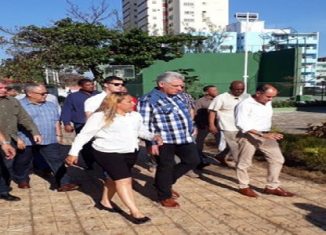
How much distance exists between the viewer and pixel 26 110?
6746 mm

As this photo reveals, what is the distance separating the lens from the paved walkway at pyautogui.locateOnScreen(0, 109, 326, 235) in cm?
509

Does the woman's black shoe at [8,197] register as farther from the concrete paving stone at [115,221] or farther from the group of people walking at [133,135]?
the concrete paving stone at [115,221]

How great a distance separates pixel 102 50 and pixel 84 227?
28.0m

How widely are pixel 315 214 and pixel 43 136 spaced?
3771 mm

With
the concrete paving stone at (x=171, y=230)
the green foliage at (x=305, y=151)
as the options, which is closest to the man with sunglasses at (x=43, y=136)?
the concrete paving stone at (x=171, y=230)

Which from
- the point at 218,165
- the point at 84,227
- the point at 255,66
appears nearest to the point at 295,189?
the point at 218,165

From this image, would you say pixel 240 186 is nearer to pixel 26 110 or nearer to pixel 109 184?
pixel 109 184

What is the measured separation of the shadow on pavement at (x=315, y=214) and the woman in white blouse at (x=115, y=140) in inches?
73.5

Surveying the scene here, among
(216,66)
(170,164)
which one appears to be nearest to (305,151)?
(170,164)

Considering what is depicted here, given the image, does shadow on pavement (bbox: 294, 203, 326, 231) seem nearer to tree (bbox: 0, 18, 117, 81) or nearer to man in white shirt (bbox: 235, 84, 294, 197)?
man in white shirt (bbox: 235, 84, 294, 197)

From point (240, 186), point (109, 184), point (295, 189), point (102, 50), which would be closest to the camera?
point (109, 184)

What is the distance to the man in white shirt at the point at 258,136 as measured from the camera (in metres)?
6.20

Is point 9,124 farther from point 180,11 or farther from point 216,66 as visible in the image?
point 180,11

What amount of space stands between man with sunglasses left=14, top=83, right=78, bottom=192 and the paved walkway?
0.29m
